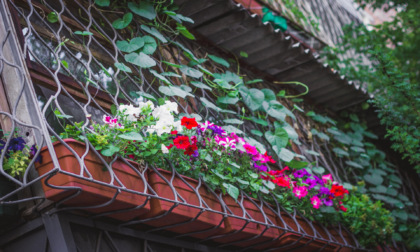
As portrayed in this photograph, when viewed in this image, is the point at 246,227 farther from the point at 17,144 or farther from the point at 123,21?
the point at 123,21

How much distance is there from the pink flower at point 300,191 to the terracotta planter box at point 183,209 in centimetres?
89

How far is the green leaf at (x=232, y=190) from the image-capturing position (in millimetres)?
3041

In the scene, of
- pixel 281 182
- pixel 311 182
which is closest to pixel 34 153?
pixel 281 182

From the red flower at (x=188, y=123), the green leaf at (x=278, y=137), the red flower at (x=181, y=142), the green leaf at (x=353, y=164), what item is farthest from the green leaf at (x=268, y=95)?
the red flower at (x=181, y=142)

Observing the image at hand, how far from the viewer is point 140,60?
3.25 metres

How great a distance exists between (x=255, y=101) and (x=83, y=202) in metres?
2.06

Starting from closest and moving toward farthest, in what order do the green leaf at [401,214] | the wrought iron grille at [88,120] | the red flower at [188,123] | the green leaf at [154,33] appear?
the wrought iron grille at [88,120], the red flower at [188,123], the green leaf at [154,33], the green leaf at [401,214]

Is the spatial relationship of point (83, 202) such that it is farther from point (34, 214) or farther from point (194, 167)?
point (194, 167)

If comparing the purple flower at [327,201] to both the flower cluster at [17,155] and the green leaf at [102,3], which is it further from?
the flower cluster at [17,155]

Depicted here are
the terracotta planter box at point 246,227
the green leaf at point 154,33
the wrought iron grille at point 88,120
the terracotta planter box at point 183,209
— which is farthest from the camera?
the green leaf at point 154,33

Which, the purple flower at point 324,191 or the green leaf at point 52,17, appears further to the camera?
the purple flower at point 324,191

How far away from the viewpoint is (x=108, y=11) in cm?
352

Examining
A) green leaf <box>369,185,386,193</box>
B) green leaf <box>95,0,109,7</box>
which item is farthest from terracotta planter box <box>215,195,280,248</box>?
green leaf <box>369,185,386,193</box>

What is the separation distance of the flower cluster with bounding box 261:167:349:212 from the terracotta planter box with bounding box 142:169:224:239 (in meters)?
0.82
